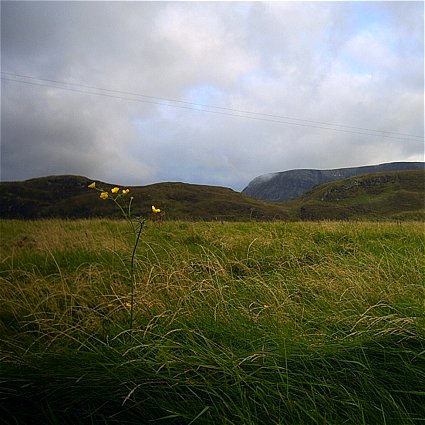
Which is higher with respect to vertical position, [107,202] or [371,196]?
[371,196]

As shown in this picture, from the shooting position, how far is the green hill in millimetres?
107438

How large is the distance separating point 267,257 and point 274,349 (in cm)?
368

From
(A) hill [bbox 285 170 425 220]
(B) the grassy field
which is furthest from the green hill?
(B) the grassy field

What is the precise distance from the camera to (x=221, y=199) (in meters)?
117

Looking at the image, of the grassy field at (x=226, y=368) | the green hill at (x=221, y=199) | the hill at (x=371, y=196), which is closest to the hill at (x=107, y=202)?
the green hill at (x=221, y=199)

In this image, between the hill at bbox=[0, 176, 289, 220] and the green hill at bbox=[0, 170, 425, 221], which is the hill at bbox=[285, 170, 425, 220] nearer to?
the green hill at bbox=[0, 170, 425, 221]

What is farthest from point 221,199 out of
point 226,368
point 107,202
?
point 226,368

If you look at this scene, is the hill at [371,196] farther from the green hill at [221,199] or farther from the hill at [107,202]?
the hill at [107,202]

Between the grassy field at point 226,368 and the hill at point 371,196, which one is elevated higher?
the hill at point 371,196

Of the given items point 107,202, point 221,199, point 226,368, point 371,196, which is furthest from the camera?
point 371,196

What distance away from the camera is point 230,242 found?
7523mm

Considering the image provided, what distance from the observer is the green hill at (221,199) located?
352ft

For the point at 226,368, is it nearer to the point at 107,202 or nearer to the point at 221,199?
the point at 107,202

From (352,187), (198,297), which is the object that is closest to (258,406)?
(198,297)
